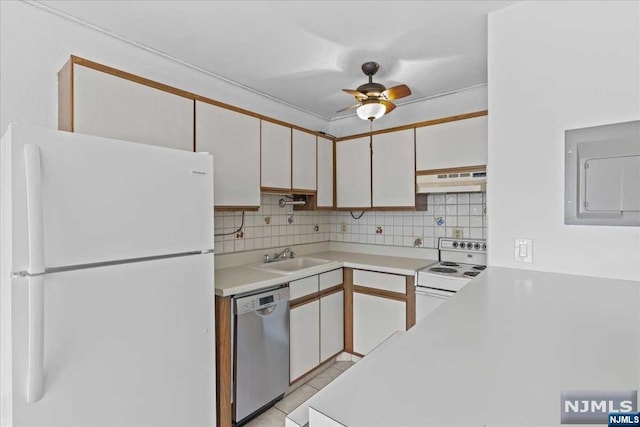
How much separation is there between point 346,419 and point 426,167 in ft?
7.88

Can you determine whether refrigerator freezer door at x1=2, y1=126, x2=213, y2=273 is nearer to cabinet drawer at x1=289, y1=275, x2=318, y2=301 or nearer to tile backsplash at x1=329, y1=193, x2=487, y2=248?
cabinet drawer at x1=289, y1=275, x2=318, y2=301

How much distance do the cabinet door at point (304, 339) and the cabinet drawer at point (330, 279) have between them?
153 millimetres

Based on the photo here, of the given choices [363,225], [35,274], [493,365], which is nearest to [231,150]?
[35,274]

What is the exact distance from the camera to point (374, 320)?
8.63 ft

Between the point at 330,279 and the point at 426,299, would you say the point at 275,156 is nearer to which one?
the point at 330,279

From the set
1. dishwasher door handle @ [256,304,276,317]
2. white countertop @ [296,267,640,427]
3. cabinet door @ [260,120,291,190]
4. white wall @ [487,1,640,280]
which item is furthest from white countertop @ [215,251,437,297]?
white countertop @ [296,267,640,427]

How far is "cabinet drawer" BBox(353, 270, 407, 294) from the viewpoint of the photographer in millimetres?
2502

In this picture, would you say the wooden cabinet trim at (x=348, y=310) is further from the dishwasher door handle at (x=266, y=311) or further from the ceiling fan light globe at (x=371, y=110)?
the ceiling fan light globe at (x=371, y=110)

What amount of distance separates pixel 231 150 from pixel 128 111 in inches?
26.4

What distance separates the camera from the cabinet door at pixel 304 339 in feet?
7.54

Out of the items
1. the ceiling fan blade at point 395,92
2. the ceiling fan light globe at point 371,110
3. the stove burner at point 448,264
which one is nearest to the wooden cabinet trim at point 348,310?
the stove burner at point 448,264

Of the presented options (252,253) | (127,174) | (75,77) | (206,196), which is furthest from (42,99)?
(252,253)

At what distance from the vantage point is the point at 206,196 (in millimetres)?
1650

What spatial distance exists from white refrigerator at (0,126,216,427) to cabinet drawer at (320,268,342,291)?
1.10 metres
